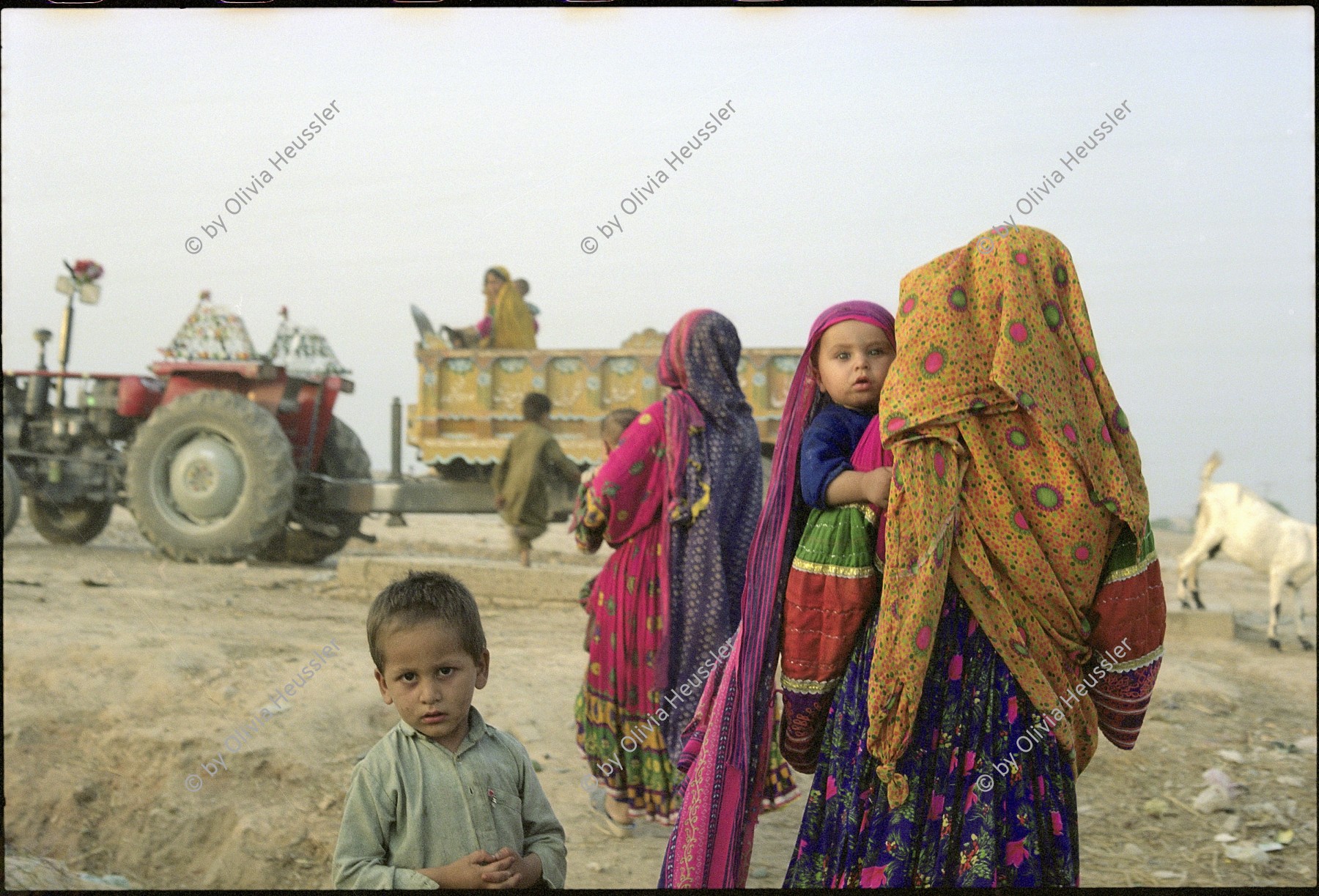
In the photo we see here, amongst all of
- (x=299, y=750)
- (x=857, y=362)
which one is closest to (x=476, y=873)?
(x=857, y=362)

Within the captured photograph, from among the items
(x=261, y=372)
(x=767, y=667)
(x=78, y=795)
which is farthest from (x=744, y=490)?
(x=261, y=372)

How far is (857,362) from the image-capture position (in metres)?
2.16

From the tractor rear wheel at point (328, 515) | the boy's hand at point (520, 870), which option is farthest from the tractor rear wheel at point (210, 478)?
the boy's hand at point (520, 870)

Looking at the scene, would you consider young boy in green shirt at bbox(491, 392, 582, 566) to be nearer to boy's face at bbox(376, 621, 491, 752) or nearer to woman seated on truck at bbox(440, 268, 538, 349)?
woman seated on truck at bbox(440, 268, 538, 349)

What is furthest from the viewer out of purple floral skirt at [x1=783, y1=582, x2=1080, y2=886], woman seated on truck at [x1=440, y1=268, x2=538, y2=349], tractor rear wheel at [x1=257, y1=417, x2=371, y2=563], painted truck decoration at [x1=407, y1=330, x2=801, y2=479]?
tractor rear wheel at [x1=257, y1=417, x2=371, y2=563]

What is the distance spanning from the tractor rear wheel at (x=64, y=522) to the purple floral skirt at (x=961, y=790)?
9.80 meters

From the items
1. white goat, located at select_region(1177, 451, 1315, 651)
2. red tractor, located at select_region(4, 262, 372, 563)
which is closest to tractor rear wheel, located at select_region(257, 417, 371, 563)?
red tractor, located at select_region(4, 262, 372, 563)

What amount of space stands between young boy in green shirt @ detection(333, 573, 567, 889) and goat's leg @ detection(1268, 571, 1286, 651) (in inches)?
290

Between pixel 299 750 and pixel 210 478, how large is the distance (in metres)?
4.56

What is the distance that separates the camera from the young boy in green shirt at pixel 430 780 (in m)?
1.86

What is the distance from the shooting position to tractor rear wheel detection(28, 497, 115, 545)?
10055 mm

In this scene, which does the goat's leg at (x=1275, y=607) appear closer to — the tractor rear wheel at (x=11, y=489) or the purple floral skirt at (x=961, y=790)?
the purple floral skirt at (x=961, y=790)

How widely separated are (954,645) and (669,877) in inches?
34.2

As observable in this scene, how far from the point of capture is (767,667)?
225 centimetres
